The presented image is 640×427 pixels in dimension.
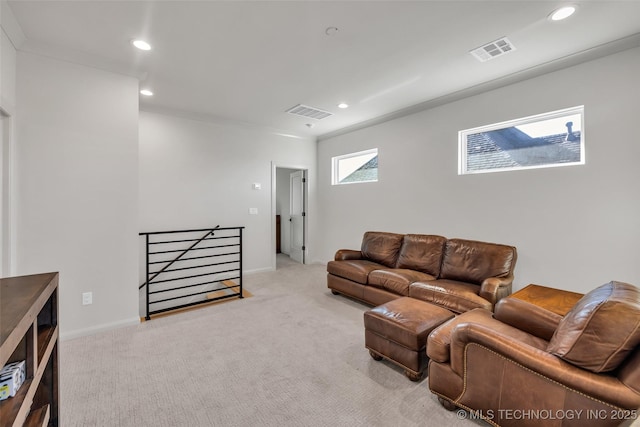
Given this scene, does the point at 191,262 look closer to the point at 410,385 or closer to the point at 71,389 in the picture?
the point at 71,389

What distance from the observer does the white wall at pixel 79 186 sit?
2543mm

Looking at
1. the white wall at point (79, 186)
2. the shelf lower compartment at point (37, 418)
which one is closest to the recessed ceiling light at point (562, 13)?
the shelf lower compartment at point (37, 418)

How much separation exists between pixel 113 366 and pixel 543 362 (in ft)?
9.77

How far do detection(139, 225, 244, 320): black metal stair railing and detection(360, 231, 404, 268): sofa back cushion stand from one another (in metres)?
1.96

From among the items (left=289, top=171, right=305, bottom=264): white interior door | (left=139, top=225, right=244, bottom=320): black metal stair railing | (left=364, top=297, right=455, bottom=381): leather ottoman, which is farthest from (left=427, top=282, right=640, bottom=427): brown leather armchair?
(left=289, top=171, right=305, bottom=264): white interior door

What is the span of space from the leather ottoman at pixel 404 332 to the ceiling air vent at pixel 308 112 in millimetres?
3136

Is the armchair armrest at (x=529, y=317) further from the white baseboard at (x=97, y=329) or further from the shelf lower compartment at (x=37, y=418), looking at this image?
the white baseboard at (x=97, y=329)

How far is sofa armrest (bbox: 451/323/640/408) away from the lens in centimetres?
→ 117

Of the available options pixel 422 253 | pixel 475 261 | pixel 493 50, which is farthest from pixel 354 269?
pixel 493 50

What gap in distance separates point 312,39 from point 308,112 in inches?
76.8

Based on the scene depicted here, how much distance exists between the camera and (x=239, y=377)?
2127 millimetres

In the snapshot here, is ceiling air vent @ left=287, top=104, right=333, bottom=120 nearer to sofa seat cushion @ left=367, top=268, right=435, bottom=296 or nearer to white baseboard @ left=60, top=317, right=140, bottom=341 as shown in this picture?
sofa seat cushion @ left=367, top=268, right=435, bottom=296

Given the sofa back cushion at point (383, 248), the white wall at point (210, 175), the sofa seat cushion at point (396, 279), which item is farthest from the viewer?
the white wall at point (210, 175)

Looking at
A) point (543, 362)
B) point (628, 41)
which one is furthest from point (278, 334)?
point (628, 41)
